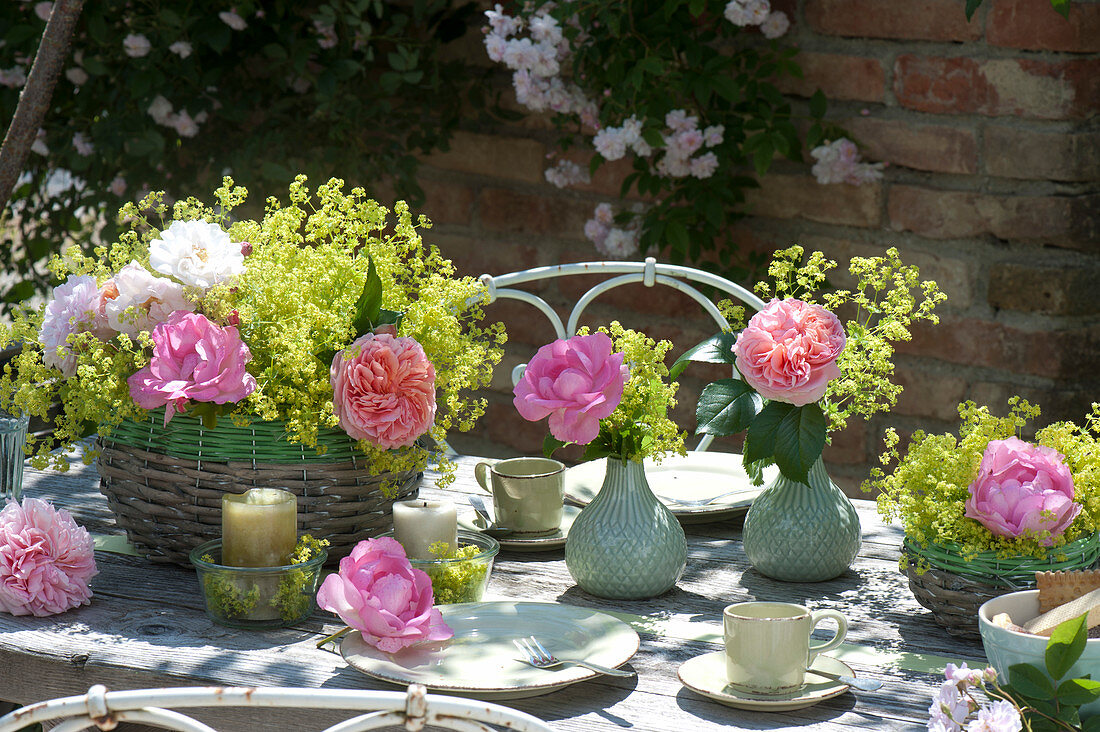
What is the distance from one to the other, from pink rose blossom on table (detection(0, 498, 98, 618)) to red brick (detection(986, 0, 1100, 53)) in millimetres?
1605

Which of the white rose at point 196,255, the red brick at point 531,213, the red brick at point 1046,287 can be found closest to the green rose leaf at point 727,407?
the white rose at point 196,255

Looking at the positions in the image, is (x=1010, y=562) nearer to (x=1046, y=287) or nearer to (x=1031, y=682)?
(x=1031, y=682)

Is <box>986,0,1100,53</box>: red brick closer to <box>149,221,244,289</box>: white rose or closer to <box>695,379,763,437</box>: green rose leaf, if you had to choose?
<box>695,379,763,437</box>: green rose leaf

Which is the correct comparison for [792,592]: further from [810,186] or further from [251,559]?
[810,186]

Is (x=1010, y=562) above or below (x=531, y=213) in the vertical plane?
below

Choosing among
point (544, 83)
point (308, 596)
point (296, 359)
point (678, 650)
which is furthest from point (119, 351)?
point (544, 83)

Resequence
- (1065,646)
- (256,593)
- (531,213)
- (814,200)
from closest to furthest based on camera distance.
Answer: (1065,646), (256,593), (814,200), (531,213)

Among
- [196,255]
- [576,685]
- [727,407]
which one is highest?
[196,255]

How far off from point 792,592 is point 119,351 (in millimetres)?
697

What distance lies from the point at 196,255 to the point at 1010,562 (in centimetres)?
79

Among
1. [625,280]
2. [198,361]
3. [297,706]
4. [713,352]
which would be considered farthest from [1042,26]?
[297,706]

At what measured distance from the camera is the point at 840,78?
2156mm

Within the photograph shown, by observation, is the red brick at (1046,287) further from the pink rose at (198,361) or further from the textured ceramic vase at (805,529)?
the pink rose at (198,361)

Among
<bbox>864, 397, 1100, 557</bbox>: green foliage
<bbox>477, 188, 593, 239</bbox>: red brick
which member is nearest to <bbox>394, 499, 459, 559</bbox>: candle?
<bbox>864, 397, 1100, 557</bbox>: green foliage
